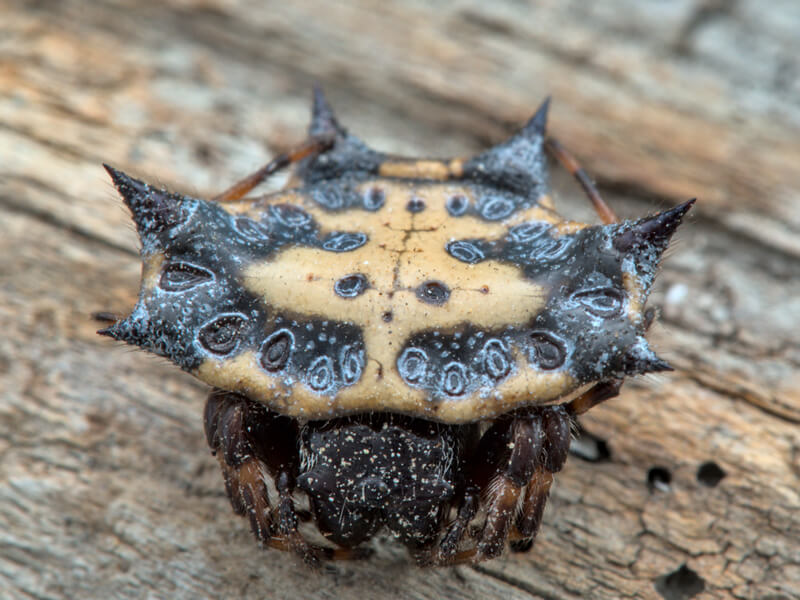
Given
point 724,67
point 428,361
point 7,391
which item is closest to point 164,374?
point 7,391

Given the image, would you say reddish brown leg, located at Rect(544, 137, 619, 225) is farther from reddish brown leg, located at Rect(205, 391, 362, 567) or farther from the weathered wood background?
reddish brown leg, located at Rect(205, 391, 362, 567)

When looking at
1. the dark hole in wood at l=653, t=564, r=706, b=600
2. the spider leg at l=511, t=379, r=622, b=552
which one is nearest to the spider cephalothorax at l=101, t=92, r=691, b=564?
the spider leg at l=511, t=379, r=622, b=552

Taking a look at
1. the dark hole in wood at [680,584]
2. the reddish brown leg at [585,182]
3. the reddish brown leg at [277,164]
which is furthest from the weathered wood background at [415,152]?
the reddish brown leg at [585,182]

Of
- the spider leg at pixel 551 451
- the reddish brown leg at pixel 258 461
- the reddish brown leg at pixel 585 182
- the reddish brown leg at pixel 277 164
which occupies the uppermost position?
the reddish brown leg at pixel 585 182

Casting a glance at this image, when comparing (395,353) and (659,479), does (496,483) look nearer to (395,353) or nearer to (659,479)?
(395,353)

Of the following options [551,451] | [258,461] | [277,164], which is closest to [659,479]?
[551,451]

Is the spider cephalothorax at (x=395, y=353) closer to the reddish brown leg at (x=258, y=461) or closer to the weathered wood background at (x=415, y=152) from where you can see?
the reddish brown leg at (x=258, y=461)

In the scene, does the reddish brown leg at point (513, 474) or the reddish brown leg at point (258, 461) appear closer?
the reddish brown leg at point (513, 474)

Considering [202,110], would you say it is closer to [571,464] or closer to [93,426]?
[93,426]
